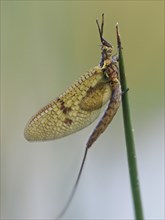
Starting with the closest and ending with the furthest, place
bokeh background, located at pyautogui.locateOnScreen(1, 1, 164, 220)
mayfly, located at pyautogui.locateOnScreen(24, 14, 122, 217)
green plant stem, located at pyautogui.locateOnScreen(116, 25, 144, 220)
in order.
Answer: green plant stem, located at pyautogui.locateOnScreen(116, 25, 144, 220), mayfly, located at pyautogui.locateOnScreen(24, 14, 122, 217), bokeh background, located at pyautogui.locateOnScreen(1, 1, 164, 220)

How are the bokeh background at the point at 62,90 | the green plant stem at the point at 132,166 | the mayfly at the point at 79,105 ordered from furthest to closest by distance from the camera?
the bokeh background at the point at 62,90 < the mayfly at the point at 79,105 < the green plant stem at the point at 132,166

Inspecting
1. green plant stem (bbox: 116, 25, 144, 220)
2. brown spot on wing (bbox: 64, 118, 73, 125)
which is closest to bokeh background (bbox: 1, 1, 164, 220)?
brown spot on wing (bbox: 64, 118, 73, 125)

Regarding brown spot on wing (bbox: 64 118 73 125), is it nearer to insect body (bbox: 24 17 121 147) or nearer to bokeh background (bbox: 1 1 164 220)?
insect body (bbox: 24 17 121 147)

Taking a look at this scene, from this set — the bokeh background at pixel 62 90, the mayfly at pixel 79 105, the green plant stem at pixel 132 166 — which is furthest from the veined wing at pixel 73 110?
the green plant stem at pixel 132 166

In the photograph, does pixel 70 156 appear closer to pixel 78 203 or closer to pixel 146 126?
pixel 78 203

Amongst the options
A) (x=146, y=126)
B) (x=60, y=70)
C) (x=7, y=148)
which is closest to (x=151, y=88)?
(x=146, y=126)

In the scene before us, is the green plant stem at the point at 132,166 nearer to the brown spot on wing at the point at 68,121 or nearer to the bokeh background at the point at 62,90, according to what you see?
the brown spot on wing at the point at 68,121

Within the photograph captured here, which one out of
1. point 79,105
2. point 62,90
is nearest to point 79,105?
point 79,105
